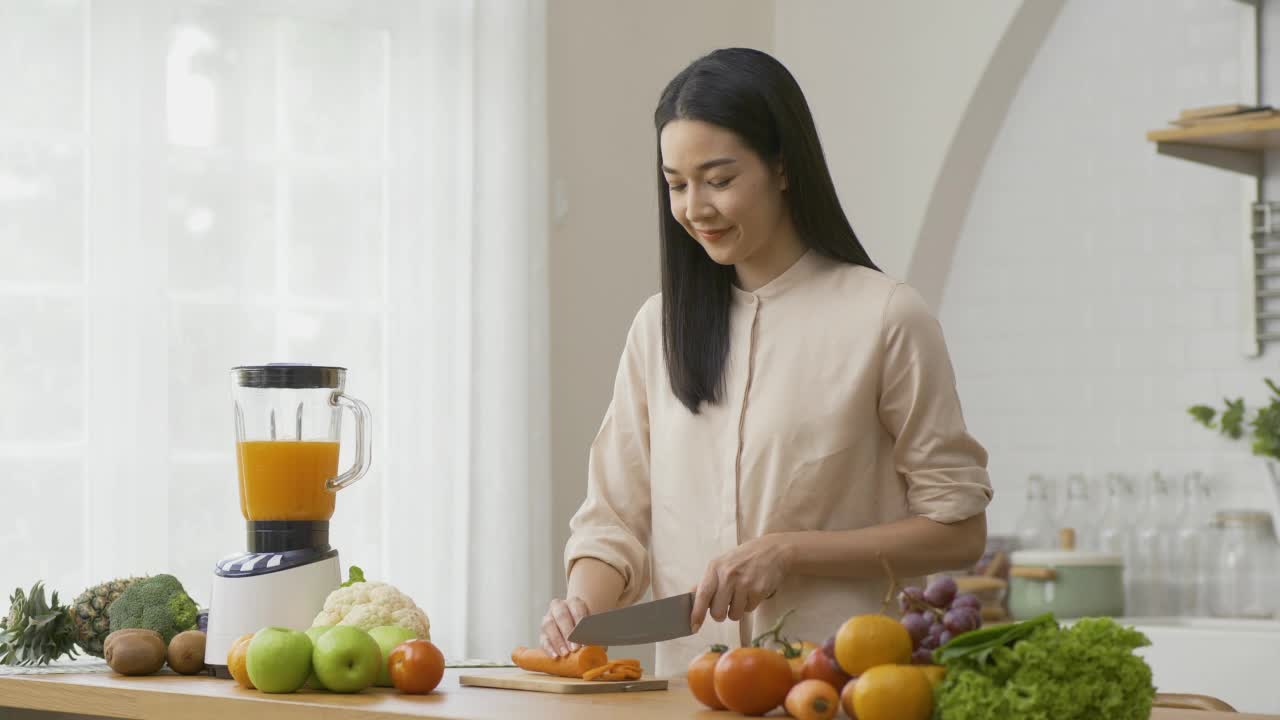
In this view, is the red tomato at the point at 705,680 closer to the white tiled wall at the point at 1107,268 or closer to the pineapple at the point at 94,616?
the pineapple at the point at 94,616

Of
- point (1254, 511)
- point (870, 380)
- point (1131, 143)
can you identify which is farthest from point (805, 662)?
point (1131, 143)

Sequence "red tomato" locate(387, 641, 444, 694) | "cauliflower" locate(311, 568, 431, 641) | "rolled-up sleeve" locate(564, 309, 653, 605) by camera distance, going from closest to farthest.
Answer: "red tomato" locate(387, 641, 444, 694), "cauliflower" locate(311, 568, 431, 641), "rolled-up sleeve" locate(564, 309, 653, 605)

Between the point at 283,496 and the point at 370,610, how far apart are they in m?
0.25

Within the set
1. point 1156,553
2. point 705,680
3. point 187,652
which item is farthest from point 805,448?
point 1156,553

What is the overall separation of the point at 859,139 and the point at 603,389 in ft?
3.28

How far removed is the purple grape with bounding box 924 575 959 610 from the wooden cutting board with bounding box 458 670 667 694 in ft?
1.51

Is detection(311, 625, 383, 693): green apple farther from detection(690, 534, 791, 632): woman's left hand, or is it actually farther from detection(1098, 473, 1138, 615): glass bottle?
detection(1098, 473, 1138, 615): glass bottle

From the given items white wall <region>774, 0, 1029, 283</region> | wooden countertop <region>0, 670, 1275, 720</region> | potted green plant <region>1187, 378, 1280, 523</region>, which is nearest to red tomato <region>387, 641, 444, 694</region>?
wooden countertop <region>0, 670, 1275, 720</region>

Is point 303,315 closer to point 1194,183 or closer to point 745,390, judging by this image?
point 745,390

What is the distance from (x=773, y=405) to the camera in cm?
197

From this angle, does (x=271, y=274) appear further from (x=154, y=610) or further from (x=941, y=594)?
(x=941, y=594)

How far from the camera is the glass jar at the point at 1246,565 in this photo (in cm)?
425

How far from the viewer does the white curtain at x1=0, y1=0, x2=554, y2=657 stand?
122 inches

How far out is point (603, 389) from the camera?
3945mm
